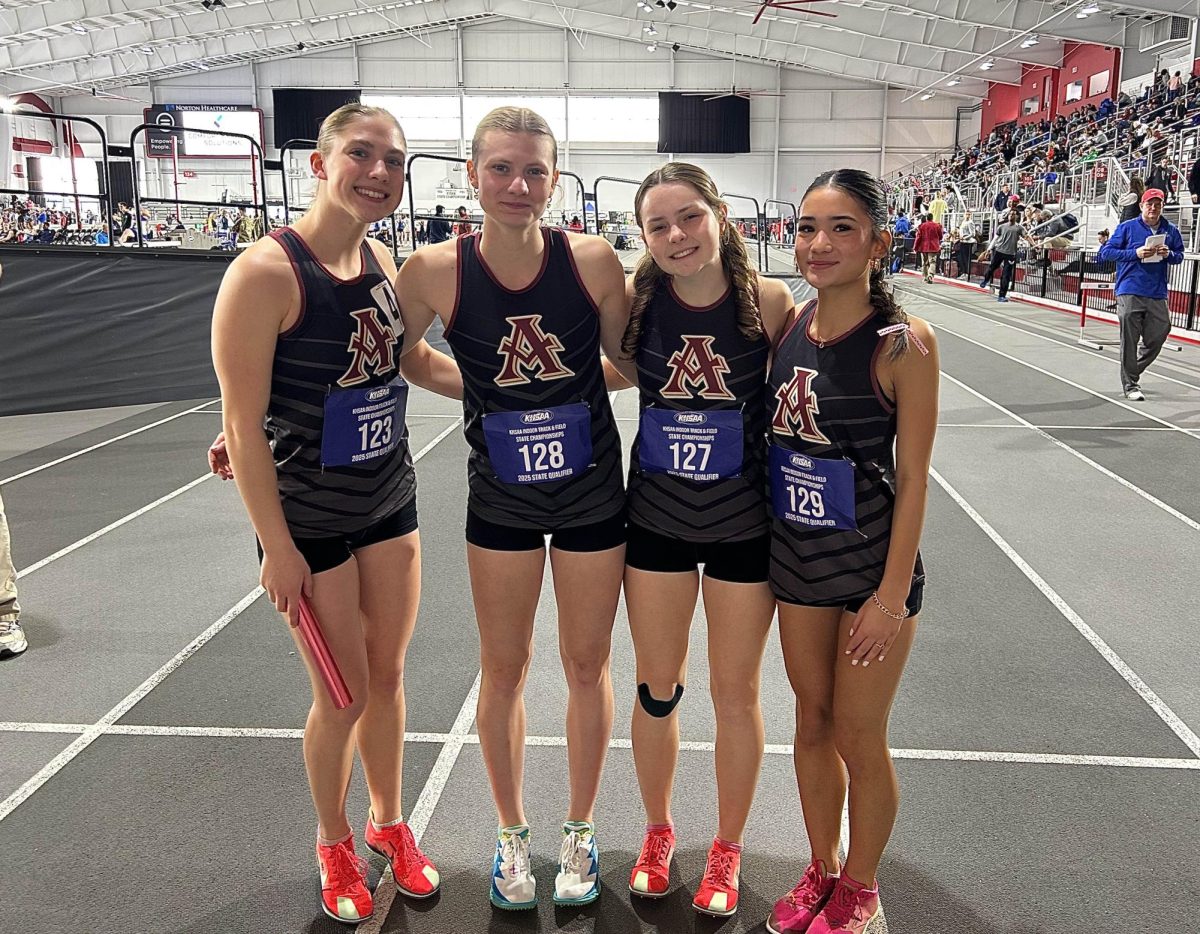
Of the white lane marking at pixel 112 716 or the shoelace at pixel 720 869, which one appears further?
the white lane marking at pixel 112 716

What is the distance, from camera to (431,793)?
2711 mm

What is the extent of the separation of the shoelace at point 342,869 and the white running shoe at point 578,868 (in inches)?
18.8

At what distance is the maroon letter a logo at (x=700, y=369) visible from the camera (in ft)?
6.66

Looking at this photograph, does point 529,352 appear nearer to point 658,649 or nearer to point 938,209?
point 658,649

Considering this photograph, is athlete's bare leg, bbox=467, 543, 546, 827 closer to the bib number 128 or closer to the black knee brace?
the black knee brace

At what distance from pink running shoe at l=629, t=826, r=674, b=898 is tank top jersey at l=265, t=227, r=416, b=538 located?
1.02 metres

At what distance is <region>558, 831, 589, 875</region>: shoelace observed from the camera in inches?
88.3

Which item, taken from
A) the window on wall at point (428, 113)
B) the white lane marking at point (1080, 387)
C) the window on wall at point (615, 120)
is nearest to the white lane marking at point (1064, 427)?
the white lane marking at point (1080, 387)

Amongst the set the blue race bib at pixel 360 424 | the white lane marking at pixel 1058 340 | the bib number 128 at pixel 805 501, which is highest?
the blue race bib at pixel 360 424

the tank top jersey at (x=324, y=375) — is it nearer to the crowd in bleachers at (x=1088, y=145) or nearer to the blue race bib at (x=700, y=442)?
the blue race bib at (x=700, y=442)

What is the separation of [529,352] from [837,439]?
683mm

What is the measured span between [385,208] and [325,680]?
41.0 inches

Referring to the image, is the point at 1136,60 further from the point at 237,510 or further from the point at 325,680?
the point at 325,680

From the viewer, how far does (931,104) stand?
35.4 metres
